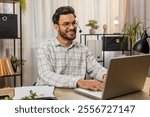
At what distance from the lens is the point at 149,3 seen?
3689 millimetres

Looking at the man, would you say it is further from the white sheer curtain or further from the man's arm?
Answer: the white sheer curtain

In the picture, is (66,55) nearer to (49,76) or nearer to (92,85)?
(49,76)

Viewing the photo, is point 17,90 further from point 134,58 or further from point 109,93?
point 134,58

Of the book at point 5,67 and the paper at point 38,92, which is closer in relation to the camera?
the paper at point 38,92

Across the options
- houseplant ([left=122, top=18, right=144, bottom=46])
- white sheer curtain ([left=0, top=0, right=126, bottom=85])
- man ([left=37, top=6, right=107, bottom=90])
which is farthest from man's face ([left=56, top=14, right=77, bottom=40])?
houseplant ([left=122, top=18, right=144, bottom=46])

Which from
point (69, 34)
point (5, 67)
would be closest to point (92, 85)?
point (69, 34)

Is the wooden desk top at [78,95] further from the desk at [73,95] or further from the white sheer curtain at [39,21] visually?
the white sheer curtain at [39,21]

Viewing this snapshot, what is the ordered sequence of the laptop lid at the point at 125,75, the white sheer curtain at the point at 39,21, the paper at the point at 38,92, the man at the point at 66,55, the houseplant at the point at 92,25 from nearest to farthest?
the laptop lid at the point at 125,75, the paper at the point at 38,92, the man at the point at 66,55, the white sheer curtain at the point at 39,21, the houseplant at the point at 92,25

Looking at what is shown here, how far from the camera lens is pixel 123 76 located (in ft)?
3.71

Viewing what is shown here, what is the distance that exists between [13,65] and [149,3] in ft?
6.77

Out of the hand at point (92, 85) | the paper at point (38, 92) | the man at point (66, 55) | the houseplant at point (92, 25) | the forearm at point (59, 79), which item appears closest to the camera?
the paper at point (38, 92)

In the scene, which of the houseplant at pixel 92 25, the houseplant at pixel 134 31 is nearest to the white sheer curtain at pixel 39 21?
the houseplant at pixel 92 25

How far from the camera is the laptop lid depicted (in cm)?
107

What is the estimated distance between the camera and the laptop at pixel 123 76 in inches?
42.1
